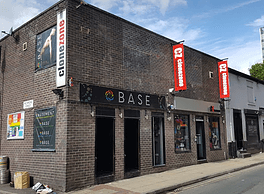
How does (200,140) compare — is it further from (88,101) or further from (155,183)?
(88,101)

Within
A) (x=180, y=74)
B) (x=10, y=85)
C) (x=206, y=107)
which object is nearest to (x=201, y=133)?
(x=206, y=107)

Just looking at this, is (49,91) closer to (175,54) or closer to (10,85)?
(10,85)

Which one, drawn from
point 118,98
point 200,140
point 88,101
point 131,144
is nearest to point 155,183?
point 131,144

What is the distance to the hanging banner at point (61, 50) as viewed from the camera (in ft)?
30.1

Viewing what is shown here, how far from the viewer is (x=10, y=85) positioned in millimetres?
12039

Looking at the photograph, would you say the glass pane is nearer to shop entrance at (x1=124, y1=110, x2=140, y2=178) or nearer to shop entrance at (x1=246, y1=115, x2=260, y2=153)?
shop entrance at (x1=124, y1=110, x2=140, y2=178)

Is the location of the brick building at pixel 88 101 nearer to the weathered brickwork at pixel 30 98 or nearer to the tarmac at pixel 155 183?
the weathered brickwork at pixel 30 98

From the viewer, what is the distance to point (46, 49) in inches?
402

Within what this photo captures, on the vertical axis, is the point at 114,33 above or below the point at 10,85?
above

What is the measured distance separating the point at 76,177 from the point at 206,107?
954cm

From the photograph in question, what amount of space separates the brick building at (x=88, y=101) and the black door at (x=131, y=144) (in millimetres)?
43

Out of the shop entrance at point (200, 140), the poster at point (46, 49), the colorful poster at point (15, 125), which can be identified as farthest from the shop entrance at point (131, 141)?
the shop entrance at point (200, 140)

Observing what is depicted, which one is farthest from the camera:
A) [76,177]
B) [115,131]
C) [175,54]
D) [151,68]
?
[175,54]

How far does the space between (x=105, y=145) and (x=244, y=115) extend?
1280 cm
